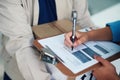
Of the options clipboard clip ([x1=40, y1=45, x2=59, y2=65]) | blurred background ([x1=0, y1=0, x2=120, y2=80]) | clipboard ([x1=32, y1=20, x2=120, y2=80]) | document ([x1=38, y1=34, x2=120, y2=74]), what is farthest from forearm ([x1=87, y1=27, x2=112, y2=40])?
blurred background ([x1=0, y1=0, x2=120, y2=80])

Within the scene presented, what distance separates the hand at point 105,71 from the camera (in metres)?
0.87

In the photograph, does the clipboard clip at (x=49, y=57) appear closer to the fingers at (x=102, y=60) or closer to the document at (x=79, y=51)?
the document at (x=79, y=51)

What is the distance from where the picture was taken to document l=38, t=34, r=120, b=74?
33.6 inches

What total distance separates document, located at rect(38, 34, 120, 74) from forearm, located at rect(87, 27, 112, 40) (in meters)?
0.02

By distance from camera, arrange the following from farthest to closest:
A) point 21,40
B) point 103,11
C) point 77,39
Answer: point 103,11 → point 21,40 → point 77,39

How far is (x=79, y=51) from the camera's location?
3.05 feet

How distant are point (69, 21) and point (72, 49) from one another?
342mm

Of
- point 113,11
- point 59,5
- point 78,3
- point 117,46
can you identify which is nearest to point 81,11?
point 78,3

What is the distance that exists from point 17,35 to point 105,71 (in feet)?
1.60

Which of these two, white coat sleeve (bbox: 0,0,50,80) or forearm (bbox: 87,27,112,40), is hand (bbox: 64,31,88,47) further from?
white coat sleeve (bbox: 0,0,50,80)

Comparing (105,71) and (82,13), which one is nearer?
(105,71)

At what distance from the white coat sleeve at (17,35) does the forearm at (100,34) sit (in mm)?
293

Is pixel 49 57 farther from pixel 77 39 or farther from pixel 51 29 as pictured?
pixel 51 29

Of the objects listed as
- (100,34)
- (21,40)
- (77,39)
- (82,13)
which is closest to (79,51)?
(77,39)
